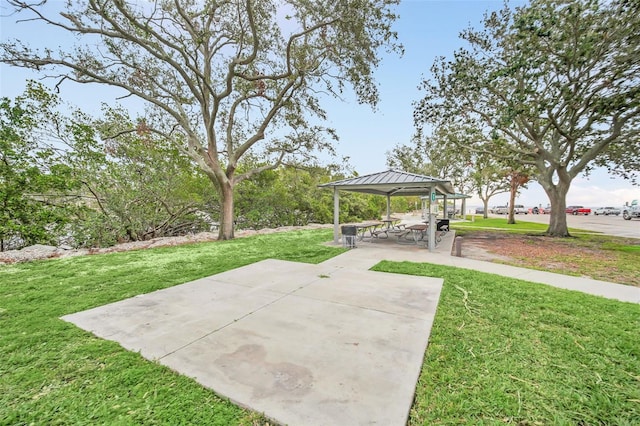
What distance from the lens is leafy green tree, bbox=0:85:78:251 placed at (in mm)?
7980

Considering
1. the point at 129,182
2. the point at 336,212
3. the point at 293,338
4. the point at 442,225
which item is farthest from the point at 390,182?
the point at 129,182

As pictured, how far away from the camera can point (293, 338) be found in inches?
122

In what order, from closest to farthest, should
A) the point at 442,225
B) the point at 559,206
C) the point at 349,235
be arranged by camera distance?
the point at 349,235 → the point at 559,206 → the point at 442,225

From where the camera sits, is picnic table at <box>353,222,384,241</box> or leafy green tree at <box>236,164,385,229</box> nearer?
picnic table at <box>353,222,384,241</box>

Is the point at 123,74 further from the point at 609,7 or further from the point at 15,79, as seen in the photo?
the point at 609,7

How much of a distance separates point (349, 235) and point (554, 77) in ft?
36.7

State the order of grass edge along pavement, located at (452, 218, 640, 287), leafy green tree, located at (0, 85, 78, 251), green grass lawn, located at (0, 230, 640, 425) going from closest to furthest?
green grass lawn, located at (0, 230, 640, 425) → grass edge along pavement, located at (452, 218, 640, 287) → leafy green tree, located at (0, 85, 78, 251)

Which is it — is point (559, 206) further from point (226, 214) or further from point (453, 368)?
point (226, 214)

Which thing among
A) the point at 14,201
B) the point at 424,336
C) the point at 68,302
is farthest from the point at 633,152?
the point at 14,201

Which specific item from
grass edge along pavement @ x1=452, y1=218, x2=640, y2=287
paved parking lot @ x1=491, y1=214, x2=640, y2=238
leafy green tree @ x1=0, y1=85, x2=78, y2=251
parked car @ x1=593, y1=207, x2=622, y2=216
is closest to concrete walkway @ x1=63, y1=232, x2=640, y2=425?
grass edge along pavement @ x1=452, y1=218, x2=640, y2=287

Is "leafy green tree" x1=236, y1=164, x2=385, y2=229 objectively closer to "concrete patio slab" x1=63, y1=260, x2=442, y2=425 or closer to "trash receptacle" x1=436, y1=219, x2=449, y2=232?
"trash receptacle" x1=436, y1=219, x2=449, y2=232

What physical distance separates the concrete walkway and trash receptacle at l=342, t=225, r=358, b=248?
3.90 m

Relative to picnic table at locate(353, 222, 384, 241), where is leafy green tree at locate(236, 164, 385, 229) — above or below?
above

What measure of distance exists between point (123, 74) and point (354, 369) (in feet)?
42.7
